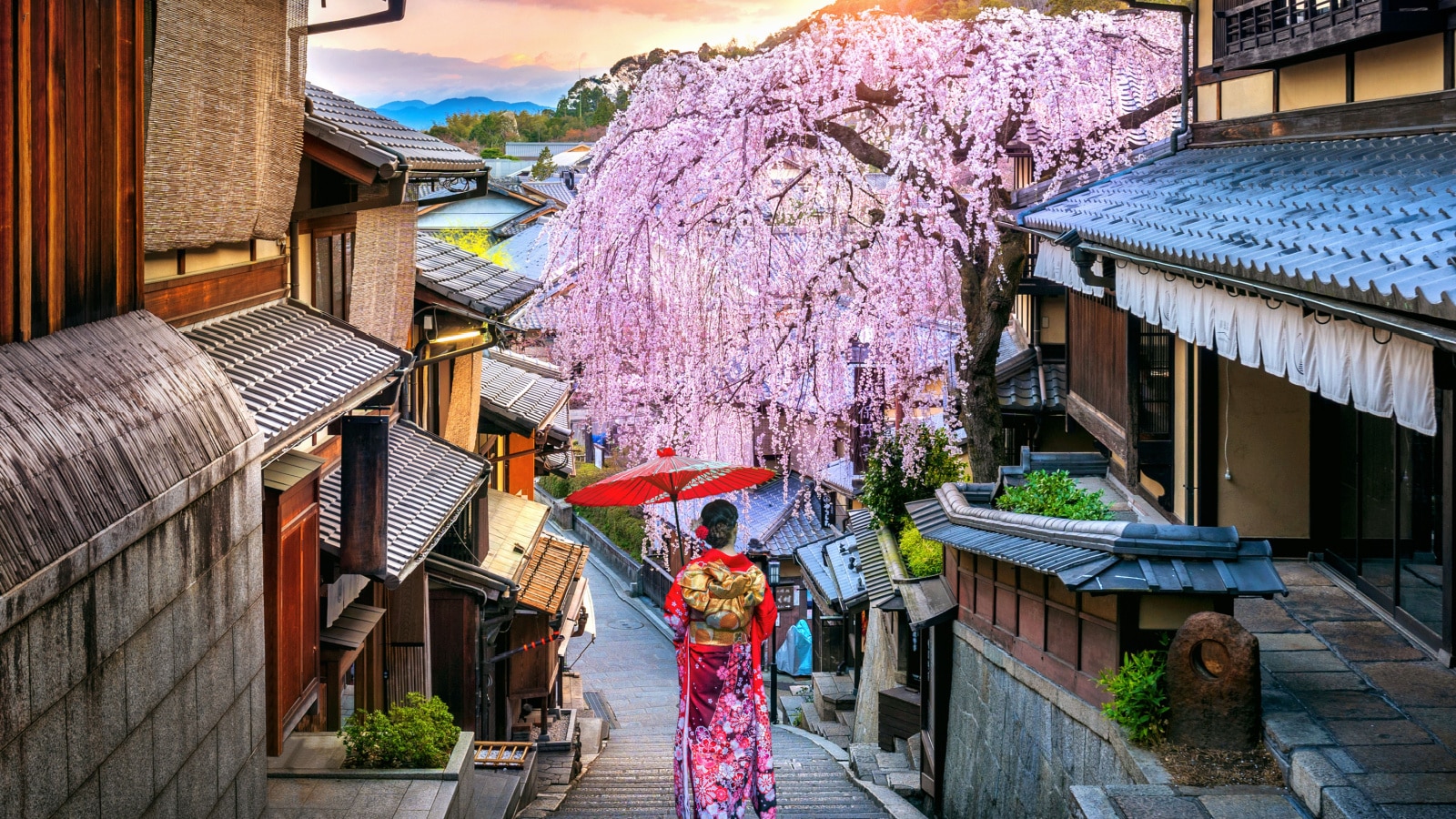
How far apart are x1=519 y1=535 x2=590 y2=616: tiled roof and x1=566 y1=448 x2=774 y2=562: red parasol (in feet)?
36.8

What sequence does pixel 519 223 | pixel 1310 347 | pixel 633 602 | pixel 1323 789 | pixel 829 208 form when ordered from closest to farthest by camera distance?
pixel 1323 789, pixel 1310 347, pixel 829 208, pixel 633 602, pixel 519 223

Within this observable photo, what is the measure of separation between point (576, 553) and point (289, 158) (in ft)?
50.1

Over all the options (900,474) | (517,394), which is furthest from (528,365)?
(900,474)

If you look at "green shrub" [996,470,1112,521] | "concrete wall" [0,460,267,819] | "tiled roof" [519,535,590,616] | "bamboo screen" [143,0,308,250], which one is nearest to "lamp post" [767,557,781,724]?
"tiled roof" [519,535,590,616]

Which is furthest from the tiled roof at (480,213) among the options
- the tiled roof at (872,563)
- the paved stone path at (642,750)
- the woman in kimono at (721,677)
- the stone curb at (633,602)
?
the woman in kimono at (721,677)

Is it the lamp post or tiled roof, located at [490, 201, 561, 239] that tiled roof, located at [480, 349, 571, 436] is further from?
tiled roof, located at [490, 201, 561, 239]

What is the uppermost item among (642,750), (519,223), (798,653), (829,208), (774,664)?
(519,223)

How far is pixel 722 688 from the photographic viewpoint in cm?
808

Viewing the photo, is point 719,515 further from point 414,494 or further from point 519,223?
point 519,223

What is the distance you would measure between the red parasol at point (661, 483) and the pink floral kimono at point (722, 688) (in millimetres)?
782

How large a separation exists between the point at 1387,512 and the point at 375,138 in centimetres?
885

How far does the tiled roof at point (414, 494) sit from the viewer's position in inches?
404

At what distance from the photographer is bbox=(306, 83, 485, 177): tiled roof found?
9.42m

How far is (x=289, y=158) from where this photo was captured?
27.6ft
